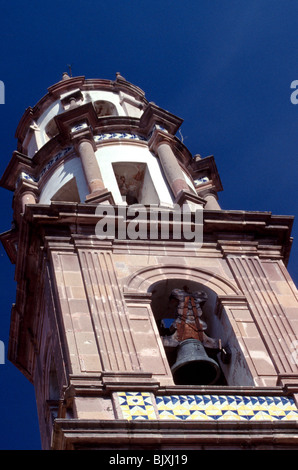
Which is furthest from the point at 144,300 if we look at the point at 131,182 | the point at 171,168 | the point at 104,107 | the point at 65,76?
the point at 65,76

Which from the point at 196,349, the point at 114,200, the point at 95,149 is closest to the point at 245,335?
the point at 196,349

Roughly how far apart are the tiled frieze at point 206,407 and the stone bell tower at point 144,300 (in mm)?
25

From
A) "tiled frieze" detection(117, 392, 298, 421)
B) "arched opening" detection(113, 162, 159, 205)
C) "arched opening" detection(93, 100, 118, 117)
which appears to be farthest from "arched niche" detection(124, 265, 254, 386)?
"arched opening" detection(93, 100, 118, 117)

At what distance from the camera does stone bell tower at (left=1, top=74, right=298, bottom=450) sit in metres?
14.4

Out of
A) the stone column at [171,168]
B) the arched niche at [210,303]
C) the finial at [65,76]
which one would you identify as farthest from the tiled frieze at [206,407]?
the finial at [65,76]

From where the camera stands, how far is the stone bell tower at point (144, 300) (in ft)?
47.1

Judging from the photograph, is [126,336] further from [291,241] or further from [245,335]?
[291,241]

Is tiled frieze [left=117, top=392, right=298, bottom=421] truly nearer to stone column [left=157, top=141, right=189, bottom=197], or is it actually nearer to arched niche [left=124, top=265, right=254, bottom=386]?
arched niche [left=124, top=265, right=254, bottom=386]

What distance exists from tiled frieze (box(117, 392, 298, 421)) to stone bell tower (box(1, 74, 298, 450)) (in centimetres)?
3

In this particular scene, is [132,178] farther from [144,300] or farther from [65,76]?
[65,76]

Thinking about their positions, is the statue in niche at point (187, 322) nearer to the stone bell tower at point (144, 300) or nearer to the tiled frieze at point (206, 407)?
the stone bell tower at point (144, 300)

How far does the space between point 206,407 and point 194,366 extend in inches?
87.8

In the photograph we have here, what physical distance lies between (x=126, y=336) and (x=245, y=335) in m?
1.99

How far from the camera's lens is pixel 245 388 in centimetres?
1509
